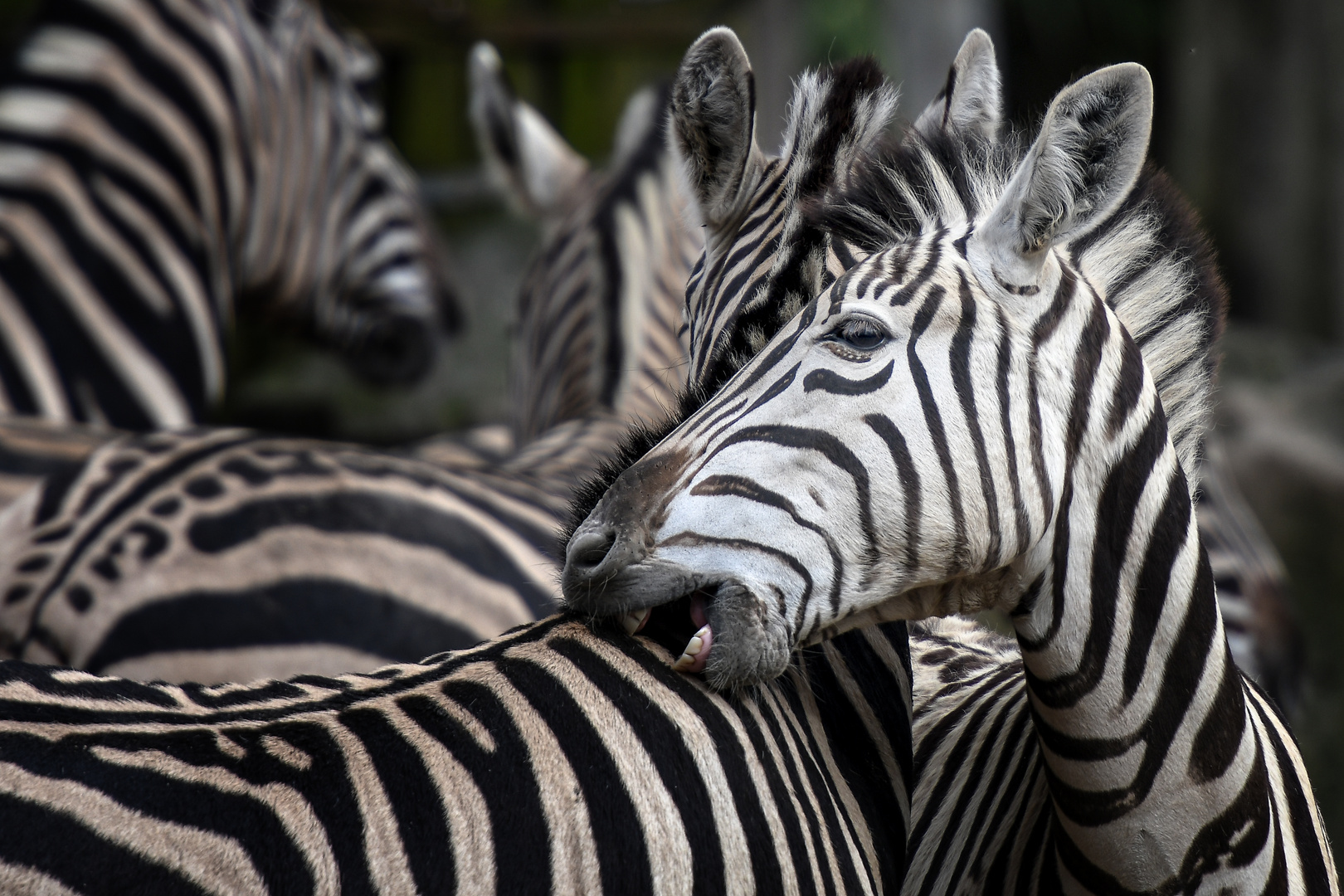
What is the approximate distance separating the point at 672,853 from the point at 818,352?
877 millimetres

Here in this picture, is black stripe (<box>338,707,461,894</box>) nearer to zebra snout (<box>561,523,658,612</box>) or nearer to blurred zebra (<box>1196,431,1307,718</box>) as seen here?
zebra snout (<box>561,523,658,612</box>)

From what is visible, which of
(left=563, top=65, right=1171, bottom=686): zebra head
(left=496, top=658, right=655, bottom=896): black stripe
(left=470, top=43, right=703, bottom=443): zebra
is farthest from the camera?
(left=470, top=43, right=703, bottom=443): zebra

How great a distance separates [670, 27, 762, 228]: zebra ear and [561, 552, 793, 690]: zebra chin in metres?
1.26

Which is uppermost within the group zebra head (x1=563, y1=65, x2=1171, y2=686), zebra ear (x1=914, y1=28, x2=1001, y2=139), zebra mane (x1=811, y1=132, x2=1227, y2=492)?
zebra ear (x1=914, y1=28, x2=1001, y2=139)

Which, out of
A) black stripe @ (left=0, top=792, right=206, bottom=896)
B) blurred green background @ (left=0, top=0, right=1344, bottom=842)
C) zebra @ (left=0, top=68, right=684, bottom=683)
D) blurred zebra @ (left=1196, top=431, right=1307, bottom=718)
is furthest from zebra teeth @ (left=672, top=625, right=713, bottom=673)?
blurred green background @ (left=0, top=0, right=1344, bottom=842)

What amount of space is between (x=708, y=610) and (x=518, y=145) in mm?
4811

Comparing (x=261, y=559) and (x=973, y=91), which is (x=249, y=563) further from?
(x=973, y=91)

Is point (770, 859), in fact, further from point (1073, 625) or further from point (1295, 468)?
point (1295, 468)

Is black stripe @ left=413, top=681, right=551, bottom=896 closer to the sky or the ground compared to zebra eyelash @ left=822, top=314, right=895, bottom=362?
closer to the ground

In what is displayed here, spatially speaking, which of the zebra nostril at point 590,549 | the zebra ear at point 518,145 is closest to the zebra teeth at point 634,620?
the zebra nostril at point 590,549

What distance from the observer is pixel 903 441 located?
2.00 m

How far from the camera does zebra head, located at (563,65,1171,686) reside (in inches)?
76.8

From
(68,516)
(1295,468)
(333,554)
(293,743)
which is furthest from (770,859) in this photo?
(1295,468)

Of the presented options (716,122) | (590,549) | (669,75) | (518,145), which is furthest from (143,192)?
(669,75)
